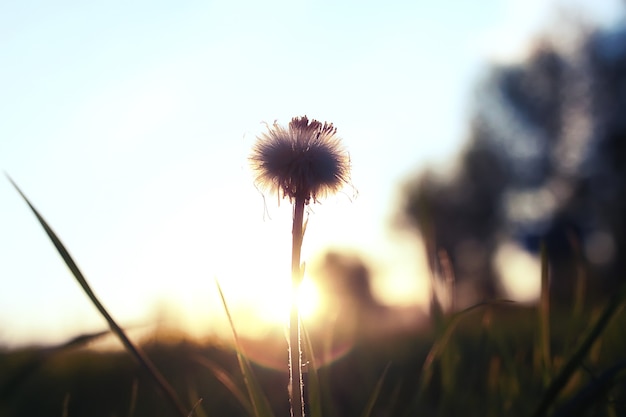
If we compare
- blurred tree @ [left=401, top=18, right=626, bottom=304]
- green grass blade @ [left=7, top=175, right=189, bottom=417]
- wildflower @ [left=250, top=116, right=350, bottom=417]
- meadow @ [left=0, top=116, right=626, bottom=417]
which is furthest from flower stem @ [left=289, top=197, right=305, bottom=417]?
blurred tree @ [left=401, top=18, right=626, bottom=304]

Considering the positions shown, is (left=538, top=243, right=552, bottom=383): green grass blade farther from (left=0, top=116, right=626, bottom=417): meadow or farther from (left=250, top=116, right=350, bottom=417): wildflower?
(left=250, top=116, right=350, bottom=417): wildflower

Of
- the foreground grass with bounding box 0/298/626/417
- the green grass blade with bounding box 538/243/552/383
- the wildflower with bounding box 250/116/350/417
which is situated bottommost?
the foreground grass with bounding box 0/298/626/417

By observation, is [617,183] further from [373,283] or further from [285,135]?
[285,135]

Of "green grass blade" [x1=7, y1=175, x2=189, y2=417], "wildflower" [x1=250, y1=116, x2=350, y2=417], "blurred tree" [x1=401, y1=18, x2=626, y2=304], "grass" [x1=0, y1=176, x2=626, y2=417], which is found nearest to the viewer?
"green grass blade" [x1=7, y1=175, x2=189, y2=417]

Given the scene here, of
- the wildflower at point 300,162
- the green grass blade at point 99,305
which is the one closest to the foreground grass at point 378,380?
the green grass blade at point 99,305

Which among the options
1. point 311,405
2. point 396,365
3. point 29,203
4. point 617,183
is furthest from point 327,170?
point 617,183

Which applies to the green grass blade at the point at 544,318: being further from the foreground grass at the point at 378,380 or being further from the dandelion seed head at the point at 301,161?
the dandelion seed head at the point at 301,161
